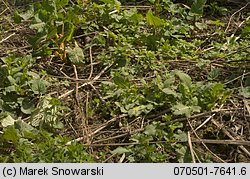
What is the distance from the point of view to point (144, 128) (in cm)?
281

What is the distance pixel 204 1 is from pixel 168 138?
1.42 metres

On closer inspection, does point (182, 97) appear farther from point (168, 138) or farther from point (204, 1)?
point (204, 1)

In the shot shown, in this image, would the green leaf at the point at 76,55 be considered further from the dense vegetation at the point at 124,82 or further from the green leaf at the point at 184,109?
the green leaf at the point at 184,109

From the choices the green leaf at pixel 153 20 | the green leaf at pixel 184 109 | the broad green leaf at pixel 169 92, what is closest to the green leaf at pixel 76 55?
the green leaf at pixel 153 20

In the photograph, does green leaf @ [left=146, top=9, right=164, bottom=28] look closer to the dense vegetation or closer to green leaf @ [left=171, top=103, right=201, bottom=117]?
the dense vegetation

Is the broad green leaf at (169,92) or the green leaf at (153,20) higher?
the green leaf at (153,20)

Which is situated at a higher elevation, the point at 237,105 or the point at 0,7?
the point at 0,7

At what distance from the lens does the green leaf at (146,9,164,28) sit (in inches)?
135

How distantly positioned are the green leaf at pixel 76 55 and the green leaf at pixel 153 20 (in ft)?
1.61

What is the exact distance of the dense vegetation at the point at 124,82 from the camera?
2.72 meters

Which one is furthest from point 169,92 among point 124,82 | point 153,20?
point 153,20

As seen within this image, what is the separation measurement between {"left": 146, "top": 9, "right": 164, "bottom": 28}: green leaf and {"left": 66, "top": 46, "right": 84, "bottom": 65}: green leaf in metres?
0.49

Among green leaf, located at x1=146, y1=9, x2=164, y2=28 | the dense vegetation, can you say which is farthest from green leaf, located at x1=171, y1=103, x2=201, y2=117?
green leaf, located at x1=146, y1=9, x2=164, y2=28

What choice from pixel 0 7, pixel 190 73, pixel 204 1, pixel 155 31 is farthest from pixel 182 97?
pixel 0 7
